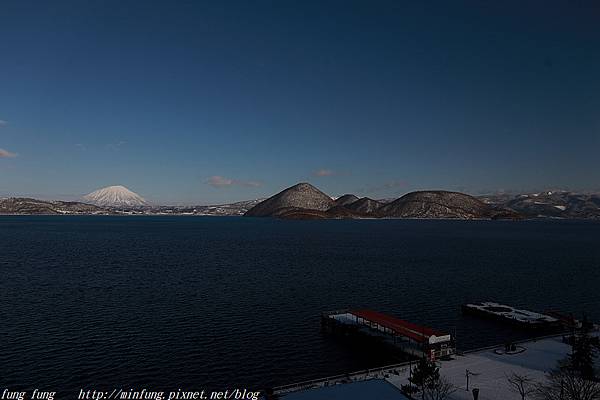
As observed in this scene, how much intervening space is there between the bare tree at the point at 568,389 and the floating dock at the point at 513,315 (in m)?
29.3

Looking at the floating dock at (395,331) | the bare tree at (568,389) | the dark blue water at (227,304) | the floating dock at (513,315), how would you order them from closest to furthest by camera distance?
the bare tree at (568,389), the dark blue water at (227,304), the floating dock at (395,331), the floating dock at (513,315)

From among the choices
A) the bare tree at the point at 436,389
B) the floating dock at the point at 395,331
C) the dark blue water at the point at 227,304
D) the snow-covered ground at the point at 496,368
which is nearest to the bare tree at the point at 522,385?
the snow-covered ground at the point at 496,368

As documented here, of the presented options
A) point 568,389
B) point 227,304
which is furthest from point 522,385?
Result: point 227,304

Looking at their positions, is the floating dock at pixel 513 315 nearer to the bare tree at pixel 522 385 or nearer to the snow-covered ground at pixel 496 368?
the snow-covered ground at pixel 496 368

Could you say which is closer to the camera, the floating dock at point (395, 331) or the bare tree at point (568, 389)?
the bare tree at point (568, 389)

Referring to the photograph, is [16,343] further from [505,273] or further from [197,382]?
[505,273]

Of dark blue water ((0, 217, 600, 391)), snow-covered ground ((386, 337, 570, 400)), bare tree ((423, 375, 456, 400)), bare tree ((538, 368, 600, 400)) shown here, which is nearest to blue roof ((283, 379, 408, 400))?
bare tree ((423, 375, 456, 400))

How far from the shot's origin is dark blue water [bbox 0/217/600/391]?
50.3m

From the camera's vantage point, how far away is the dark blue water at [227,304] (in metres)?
50.3

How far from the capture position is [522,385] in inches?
1633

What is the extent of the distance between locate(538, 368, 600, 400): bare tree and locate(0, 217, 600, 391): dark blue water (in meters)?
19.7

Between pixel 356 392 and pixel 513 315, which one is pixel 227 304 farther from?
pixel 513 315

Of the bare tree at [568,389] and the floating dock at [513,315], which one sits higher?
the bare tree at [568,389]

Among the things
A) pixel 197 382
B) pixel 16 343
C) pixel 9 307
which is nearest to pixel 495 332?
pixel 197 382
